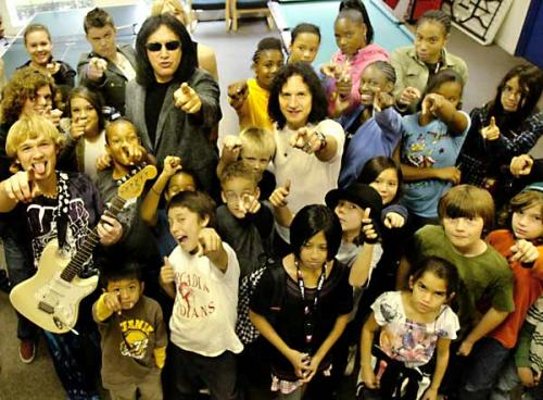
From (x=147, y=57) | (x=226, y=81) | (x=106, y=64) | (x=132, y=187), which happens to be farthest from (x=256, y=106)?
(x=226, y=81)

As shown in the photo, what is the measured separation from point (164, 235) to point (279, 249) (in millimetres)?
532

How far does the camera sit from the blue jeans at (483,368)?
2318mm

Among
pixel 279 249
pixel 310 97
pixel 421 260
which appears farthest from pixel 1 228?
pixel 421 260

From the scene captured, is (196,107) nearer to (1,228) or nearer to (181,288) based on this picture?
(181,288)

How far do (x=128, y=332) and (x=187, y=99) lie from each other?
0.97m

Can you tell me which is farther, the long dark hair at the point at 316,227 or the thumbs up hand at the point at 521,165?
the thumbs up hand at the point at 521,165

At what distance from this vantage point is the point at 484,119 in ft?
9.29

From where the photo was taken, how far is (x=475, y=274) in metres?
2.15

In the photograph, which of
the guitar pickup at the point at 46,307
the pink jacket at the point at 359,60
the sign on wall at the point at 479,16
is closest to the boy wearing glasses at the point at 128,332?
the guitar pickup at the point at 46,307

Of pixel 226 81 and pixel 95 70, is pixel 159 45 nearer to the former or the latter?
pixel 95 70

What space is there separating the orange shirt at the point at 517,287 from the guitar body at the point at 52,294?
5.43ft

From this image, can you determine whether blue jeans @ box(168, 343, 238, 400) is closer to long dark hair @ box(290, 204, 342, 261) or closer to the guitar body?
the guitar body

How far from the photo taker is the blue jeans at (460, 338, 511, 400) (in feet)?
7.61

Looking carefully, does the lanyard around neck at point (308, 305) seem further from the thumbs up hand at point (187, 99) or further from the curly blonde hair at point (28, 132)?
the curly blonde hair at point (28, 132)
